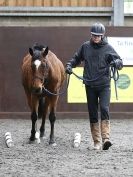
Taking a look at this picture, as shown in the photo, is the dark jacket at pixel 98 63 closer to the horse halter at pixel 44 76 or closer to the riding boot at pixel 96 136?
the riding boot at pixel 96 136

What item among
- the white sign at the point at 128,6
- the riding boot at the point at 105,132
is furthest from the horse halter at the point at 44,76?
the white sign at the point at 128,6

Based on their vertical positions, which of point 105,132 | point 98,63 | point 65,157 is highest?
point 98,63

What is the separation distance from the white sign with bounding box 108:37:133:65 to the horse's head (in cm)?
499

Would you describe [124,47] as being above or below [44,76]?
above

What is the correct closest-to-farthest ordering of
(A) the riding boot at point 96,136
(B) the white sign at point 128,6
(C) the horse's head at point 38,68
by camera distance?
(A) the riding boot at point 96,136, (C) the horse's head at point 38,68, (B) the white sign at point 128,6

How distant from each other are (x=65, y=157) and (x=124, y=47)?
634 centimetres

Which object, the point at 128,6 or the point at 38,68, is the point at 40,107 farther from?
the point at 128,6

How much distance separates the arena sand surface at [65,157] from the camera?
763 centimetres

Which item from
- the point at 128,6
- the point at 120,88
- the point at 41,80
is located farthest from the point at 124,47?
the point at 41,80

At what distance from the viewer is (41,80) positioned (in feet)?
32.1

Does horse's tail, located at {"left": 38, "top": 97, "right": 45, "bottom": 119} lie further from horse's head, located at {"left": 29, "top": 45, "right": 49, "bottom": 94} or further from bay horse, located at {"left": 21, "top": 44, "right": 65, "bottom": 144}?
horse's head, located at {"left": 29, "top": 45, "right": 49, "bottom": 94}

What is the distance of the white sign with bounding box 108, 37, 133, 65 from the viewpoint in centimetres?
1463

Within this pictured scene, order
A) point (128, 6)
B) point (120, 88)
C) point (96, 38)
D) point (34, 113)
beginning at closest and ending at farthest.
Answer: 1. point (96, 38)
2. point (34, 113)
3. point (120, 88)
4. point (128, 6)

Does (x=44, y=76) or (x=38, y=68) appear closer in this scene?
(x=38, y=68)
